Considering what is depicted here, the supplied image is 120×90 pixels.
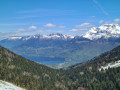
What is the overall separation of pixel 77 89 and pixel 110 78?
4055 cm

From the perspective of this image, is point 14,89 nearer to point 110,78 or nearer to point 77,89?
point 77,89

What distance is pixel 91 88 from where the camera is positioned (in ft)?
588

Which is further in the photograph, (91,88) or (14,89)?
(91,88)

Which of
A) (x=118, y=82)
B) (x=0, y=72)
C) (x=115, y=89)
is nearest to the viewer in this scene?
(x=0, y=72)

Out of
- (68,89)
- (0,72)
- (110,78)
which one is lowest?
(68,89)

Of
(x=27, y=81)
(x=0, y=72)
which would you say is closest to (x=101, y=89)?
(x=27, y=81)

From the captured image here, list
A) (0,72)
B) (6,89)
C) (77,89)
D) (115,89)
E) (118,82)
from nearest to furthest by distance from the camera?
(6,89), (0,72), (115,89), (118,82), (77,89)

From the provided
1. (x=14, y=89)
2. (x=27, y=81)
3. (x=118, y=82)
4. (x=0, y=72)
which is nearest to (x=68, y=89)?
(x=118, y=82)

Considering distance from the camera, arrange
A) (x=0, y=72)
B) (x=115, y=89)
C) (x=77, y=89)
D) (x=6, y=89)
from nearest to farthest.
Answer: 1. (x=6, y=89)
2. (x=0, y=72)
3. (x=115, y=89)
4. (x=77, y=89)

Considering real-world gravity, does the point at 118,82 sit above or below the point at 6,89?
below

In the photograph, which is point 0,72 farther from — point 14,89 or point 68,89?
point 68,89

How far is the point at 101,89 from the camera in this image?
168375 millimetres

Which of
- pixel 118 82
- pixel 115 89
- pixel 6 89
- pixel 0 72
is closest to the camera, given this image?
pixel 6 89

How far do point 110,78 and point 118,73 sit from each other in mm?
10846
